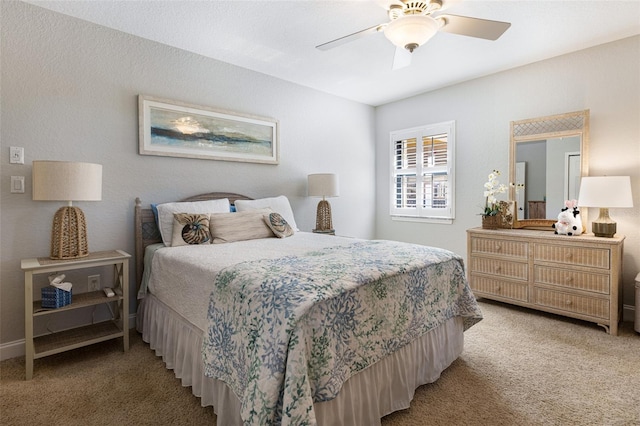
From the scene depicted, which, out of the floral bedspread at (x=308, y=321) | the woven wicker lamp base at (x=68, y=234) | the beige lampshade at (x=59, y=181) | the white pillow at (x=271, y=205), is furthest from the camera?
the white pillow at (x=271, y=205)

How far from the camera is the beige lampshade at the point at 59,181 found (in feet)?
6.98

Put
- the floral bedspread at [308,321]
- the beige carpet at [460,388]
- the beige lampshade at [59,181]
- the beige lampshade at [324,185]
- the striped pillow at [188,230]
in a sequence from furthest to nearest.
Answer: the beige lampshade at [324,185] → the striped pillow at [188,230] → the beige lampshade at [59,181] → the beige carpet at [460,388] → the floral bedspread at [308,321]

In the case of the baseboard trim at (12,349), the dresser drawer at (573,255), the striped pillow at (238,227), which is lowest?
the baseboard trim at (12,349)

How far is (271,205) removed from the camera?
11.2ft

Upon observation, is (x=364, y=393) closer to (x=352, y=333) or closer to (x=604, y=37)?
(x=352, y=333)

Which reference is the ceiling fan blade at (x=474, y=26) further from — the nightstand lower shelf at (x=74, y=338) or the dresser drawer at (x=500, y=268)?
→ the nightstand lower shelf at (x=74, y=338)

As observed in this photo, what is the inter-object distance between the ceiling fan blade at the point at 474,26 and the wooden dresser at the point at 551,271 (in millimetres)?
1931

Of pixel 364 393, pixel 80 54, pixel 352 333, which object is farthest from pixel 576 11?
pixel 80 54

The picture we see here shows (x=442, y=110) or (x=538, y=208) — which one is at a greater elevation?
(x=442, y=110)

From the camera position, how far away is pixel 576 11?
97.6 inches

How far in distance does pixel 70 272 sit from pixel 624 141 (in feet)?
15.9

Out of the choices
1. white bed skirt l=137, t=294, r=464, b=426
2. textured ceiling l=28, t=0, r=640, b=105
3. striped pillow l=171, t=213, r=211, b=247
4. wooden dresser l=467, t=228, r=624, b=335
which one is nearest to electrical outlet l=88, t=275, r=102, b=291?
white bed skirt l=137, t=294, r=464, b=426

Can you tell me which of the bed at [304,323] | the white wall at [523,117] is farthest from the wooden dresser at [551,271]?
the bed at [304,323]

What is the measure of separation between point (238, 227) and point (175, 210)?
542 millimetres
